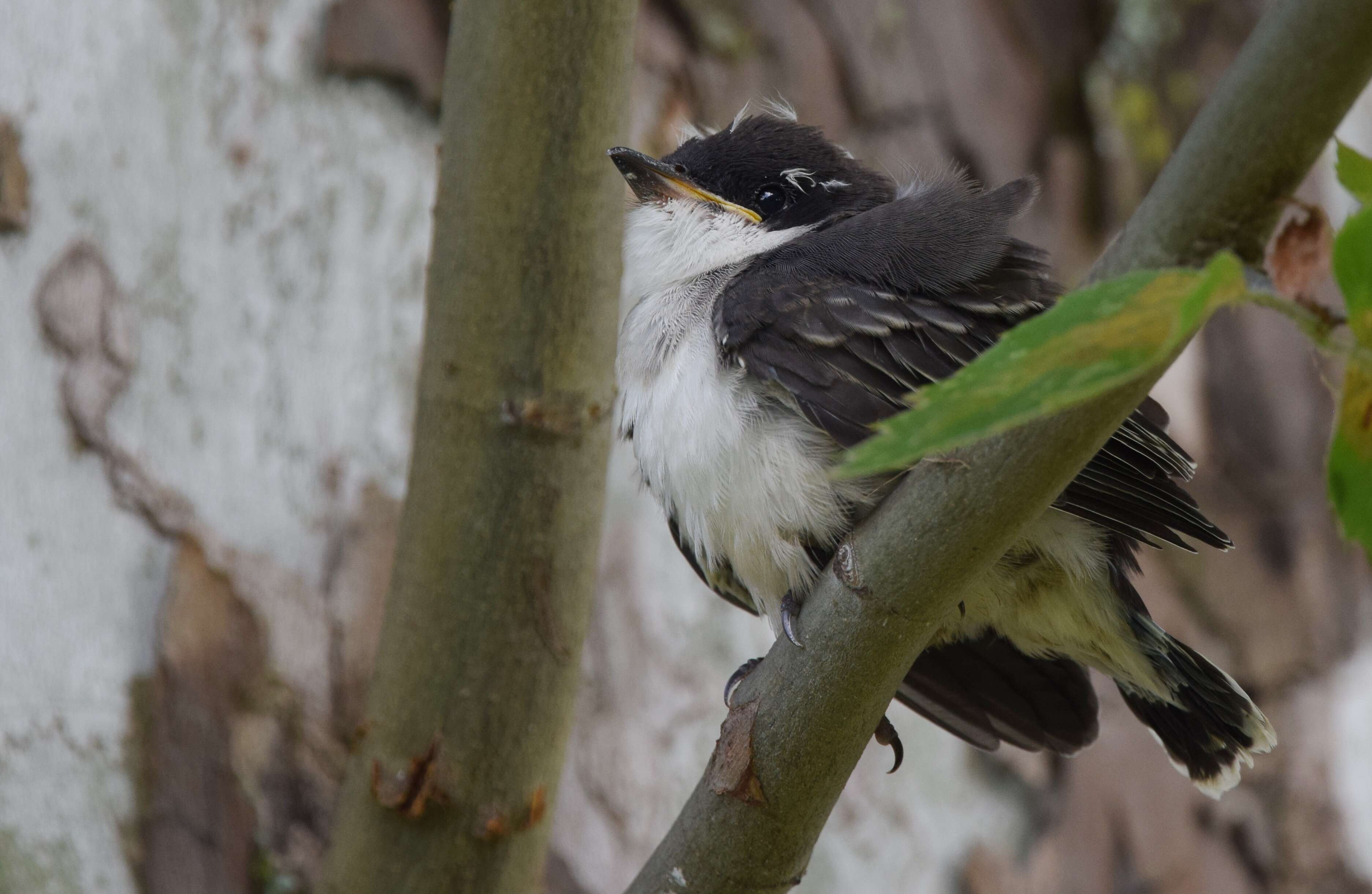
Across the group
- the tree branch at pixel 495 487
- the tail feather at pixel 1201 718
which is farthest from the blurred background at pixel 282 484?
the tail feather at pixel 1201 718

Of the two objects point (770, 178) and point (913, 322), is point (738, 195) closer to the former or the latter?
point (770, 178)

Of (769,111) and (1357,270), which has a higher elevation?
(1357,270)

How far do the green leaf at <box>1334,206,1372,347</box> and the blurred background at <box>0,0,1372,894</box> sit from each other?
1443 mm

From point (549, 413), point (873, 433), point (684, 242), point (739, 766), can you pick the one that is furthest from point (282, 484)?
point (739, 766)

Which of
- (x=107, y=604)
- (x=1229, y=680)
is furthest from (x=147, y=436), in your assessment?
(x=1229, y=680)

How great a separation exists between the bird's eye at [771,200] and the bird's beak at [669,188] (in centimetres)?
3

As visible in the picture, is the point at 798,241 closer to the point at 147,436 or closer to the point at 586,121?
the point at 586,121

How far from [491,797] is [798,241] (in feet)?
3.82

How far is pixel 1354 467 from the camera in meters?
0.77

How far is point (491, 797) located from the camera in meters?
2.05

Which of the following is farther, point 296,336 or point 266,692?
point 296,336

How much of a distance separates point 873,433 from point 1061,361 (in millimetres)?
1244

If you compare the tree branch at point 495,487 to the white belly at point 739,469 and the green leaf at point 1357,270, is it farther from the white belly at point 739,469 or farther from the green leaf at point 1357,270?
the green leaf at point 1357,270

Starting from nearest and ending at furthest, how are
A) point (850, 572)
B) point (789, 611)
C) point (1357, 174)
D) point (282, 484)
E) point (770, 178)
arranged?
point (1357, 174), point (850, 572), point (789, 611), point (770, 178), point (282, 484)
